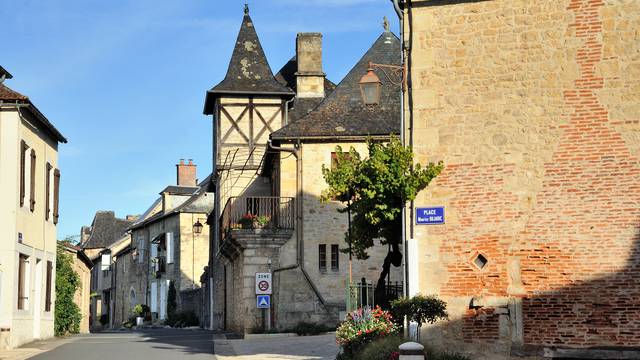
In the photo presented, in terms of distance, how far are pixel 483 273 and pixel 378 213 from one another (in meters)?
3.42

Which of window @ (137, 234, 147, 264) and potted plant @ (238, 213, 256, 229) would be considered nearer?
potted plant @ (238, 213, 256, 229)

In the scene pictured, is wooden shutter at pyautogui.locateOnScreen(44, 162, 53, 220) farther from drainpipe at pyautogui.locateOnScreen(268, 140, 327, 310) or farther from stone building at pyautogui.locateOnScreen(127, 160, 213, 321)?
stone building at pyautogui.locateOnScreen(127, 160, 213, 321)

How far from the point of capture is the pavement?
1855 centimetres

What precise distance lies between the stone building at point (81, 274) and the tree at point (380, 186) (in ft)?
49.1

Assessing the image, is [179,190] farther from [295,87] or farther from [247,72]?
[247,72]

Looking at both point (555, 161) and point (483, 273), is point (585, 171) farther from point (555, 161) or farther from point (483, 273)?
point (483, 273)

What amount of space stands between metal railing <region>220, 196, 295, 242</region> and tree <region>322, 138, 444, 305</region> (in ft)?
26.4

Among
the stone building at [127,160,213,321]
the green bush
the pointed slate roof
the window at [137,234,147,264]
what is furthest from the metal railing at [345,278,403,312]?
the window at [137,234,147,264]

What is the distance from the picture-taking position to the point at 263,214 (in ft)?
93.9

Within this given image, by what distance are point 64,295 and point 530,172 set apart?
1920 centimetres

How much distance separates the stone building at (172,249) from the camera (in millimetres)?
50656

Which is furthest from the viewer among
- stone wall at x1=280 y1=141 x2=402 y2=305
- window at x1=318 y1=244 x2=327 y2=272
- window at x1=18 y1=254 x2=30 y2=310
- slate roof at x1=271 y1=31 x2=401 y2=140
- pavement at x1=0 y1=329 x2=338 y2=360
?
slate roof at x1=271 y1=31 x2=401 y2=140

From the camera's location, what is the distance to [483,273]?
569 inches

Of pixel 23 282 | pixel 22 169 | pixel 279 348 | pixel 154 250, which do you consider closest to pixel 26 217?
pixel 22 169
